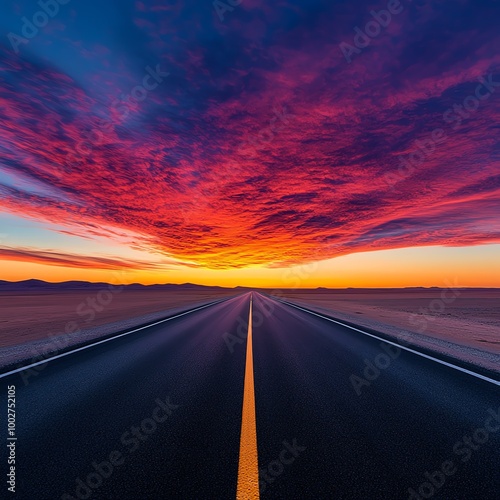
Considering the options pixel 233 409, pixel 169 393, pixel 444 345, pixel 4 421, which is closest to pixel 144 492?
pixel 233 409

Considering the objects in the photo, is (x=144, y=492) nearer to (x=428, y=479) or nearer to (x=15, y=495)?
(x=15, y=495)

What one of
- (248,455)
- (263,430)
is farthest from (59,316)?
(248,455)

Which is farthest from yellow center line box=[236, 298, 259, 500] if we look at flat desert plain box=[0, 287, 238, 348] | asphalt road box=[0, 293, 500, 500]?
flat desert plain box=[0, 287, 238, 348]

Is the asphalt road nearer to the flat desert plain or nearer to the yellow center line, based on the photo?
the yellow center line

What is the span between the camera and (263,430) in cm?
356

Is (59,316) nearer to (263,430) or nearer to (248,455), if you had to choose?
(263,430)

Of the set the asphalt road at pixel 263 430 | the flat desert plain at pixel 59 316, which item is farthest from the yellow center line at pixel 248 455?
the flat desert plain at pixel 59 316

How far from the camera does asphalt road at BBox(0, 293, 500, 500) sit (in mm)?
2588

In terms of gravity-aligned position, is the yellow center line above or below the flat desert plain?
below

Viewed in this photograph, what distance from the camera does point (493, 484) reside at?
262 cm

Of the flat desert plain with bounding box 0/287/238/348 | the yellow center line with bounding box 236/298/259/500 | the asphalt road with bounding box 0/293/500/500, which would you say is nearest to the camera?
the yellow center line with bounding box 236/298/259/500

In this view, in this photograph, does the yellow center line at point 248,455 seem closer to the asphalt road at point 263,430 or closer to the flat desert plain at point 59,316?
the asphalt road at point 263,430

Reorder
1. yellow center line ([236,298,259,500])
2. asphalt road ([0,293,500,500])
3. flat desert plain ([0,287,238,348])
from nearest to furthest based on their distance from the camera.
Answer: yellow center line ([236,298,259,500]), asphalt road ([0,293,500,500]), flat desert plain ([0,287,238,348])

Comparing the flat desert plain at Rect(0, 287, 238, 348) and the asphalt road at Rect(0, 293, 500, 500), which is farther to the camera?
the flat desert plain at Rect(0, 287, 238, 348)
